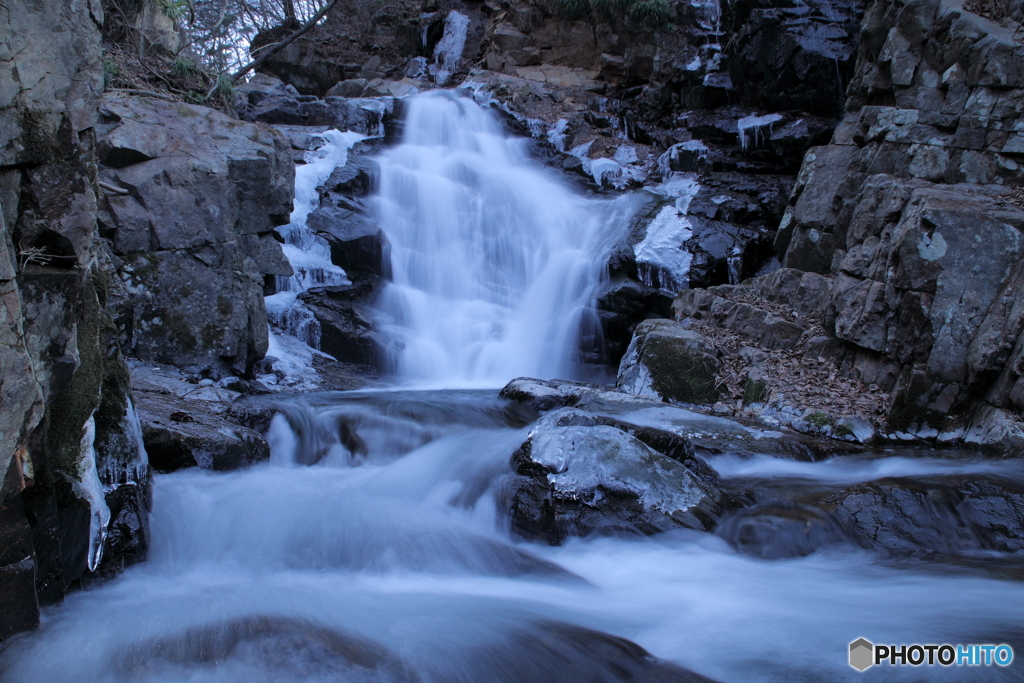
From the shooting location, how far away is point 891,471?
585cm

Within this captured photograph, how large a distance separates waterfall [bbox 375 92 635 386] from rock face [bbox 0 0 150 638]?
714 centimetres

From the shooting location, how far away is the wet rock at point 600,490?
476cm

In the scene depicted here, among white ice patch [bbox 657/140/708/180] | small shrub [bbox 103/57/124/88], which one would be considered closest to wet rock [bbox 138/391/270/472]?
small shrub [bbox 103/57/124/88]

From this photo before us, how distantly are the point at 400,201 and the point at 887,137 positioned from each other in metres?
9.02

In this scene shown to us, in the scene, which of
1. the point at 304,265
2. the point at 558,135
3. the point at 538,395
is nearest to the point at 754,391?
the point at 538,395

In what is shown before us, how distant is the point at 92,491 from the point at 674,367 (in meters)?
6.67

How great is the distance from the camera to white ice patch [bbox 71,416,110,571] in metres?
3.42

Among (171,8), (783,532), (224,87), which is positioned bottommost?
Answer: (783,532)

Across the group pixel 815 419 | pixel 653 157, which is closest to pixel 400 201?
pixel 653 157

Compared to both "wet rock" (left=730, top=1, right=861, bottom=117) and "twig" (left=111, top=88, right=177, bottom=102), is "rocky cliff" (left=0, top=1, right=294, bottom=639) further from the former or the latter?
"wet rock" (left=730, top=1, right=861, bottom=117)

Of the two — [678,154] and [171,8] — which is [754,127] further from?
[171,8]

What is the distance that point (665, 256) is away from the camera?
12281 millimetres

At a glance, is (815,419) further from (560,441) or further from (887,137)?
(887,137)

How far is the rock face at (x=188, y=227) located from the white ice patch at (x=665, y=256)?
21.3ft
